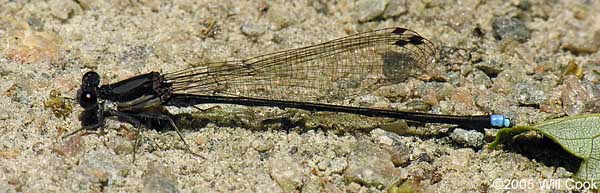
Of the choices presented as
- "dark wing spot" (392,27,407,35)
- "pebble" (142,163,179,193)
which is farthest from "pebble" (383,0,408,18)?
"pebble" (142,163,179,193)

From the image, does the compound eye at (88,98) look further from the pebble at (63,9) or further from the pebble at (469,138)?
the pebble at (469,138)

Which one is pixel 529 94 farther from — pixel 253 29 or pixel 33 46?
pixel 33 46

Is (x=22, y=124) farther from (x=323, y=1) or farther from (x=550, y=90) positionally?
(x=550, y=90)

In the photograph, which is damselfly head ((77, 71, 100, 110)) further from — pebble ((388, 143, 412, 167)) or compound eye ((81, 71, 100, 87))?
pebble ((388, 143, 412, 167))

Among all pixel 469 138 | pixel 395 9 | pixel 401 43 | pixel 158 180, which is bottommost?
pixel 158 180

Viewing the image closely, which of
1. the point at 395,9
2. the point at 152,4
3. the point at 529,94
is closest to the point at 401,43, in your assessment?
the point at 395,9

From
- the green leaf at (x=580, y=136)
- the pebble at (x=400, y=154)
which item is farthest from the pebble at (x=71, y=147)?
the green leaf at (x=580, y=136)

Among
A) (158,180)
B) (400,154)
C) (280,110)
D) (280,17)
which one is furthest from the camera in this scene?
(280,17)
